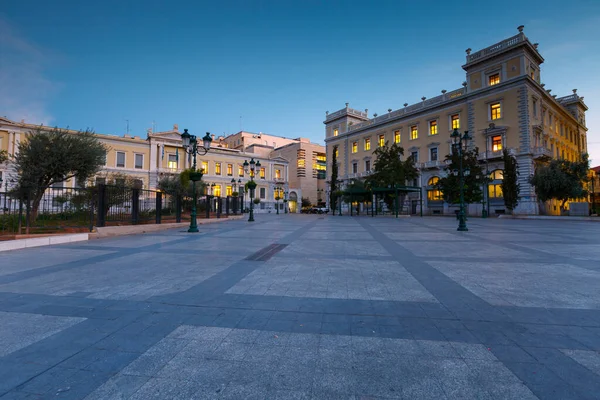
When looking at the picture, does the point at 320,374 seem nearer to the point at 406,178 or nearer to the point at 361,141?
the point at 406,178

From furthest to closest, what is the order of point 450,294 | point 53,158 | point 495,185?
point 495,185 < point 53,158 < point 450,294

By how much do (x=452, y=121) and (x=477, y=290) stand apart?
136ft

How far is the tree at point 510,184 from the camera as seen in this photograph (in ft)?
101

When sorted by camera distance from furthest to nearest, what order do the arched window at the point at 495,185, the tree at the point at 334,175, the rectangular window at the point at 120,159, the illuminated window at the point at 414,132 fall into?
the tree at the point at 334,175 < the rectangular window at the point at 120,159 < the illuminated window at the point at 414,132 < the arched window at the point at 495,185

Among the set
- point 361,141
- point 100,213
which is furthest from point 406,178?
point 100,213

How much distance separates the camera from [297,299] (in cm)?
388

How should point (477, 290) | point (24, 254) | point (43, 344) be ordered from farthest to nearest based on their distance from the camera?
point (24, 254), point (477, 290), point (43, 344)

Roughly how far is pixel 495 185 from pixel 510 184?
4.39 meters

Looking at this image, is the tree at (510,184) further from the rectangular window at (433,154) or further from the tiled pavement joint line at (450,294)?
the tiled pavement joint line at (450,294)

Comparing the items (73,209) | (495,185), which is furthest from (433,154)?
(73,209)

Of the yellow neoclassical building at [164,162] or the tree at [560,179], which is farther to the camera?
the yellow neoclassical building at [164,162]

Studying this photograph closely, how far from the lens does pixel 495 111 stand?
116 ft

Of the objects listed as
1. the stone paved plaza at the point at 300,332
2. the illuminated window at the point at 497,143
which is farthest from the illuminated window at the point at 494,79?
the stone paved plaza at the point at 300,332

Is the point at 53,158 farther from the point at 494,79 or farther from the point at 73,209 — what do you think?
the point at 494,79
